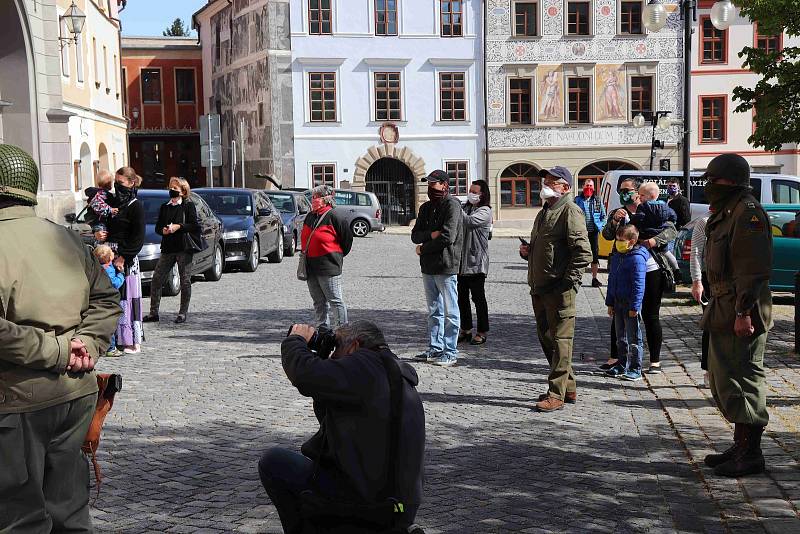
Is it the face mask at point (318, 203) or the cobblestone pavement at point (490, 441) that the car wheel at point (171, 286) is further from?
the face mask at point (318, 203)

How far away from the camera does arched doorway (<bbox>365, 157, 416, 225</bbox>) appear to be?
4675cm

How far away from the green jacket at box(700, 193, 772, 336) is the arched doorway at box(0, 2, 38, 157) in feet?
62.6

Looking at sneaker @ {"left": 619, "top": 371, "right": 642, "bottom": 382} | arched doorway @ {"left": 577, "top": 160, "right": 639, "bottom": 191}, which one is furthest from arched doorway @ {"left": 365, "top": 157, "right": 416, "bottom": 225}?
sneaker @ {"left": 619, "top": 371, "right": 642, "bottom": 382}

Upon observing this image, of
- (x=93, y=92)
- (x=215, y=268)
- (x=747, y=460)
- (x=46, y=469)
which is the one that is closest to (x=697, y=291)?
(x=747, y=460)

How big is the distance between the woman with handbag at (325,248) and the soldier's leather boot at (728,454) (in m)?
5.33

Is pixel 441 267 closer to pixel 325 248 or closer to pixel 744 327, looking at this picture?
pixel 325 248

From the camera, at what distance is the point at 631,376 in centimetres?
1003

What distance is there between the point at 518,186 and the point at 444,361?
36.6m

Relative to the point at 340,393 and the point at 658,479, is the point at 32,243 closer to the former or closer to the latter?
the point at 340,393

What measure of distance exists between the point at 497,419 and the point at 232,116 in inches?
1812

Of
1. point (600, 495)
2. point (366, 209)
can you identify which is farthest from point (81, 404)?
point (366, 209)

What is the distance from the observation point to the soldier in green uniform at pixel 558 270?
8.62 metres

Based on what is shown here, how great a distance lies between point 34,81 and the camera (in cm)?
2406

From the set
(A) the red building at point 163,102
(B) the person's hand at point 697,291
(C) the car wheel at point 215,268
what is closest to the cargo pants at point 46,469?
(B) the person's hand at point 697,291
